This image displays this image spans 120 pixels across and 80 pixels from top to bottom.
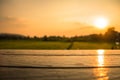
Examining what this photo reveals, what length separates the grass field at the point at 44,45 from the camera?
1556 inches

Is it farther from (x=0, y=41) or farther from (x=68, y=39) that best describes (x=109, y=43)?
(x=0, y=41)

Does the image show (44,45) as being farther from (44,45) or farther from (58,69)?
(58,69)

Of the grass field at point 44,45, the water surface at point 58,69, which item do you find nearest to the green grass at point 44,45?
the grass field at point 44,45

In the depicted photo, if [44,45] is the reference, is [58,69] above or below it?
below

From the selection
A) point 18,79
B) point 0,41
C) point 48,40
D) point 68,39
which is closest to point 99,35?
point 68,39

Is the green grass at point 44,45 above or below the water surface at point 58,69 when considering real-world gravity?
above

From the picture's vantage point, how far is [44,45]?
40625 millimetres

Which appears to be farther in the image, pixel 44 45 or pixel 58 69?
pixel 44 45

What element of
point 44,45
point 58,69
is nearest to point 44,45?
point 44,45

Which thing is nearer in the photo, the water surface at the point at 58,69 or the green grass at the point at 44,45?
the water surface at the point at 58,69

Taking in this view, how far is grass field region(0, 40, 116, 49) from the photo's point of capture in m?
39.5

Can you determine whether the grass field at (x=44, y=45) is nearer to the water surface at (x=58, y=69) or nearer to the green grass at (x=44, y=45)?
the green grass at (x=44, y=45)

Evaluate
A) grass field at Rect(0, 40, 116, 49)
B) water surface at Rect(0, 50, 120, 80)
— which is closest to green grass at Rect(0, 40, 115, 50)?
grass field at Rect(0, 40, 116, 49)

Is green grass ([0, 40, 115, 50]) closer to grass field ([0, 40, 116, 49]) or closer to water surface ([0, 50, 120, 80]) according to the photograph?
grass field ([0, 40, 116, 49])
